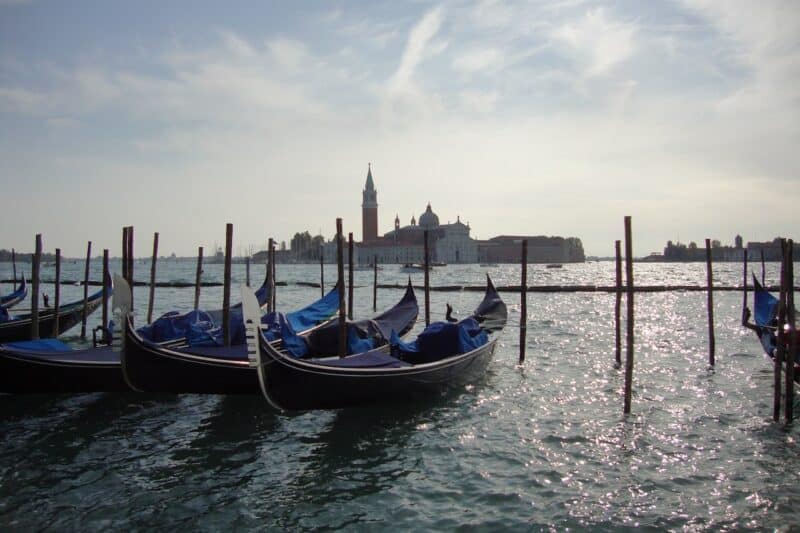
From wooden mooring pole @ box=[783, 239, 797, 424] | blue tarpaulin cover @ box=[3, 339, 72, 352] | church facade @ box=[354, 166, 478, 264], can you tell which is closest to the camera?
wooden mooring pole @ box=[783, 239, 797, 424]

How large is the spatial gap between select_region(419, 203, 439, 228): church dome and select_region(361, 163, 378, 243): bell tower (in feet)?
23.6

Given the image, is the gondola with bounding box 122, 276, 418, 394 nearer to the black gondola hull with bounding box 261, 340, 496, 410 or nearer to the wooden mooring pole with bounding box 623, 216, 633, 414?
the black gondola hull with bounding box 261, 340, 496, 410

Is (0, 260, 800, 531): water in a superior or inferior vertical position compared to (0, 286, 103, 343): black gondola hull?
inferior

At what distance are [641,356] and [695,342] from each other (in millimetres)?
2002

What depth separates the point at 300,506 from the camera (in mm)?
3594

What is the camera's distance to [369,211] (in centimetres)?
8781

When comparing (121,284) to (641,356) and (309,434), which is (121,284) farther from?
(641,356)

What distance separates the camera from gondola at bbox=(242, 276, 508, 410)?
4.50 metres

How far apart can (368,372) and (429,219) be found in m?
86.4

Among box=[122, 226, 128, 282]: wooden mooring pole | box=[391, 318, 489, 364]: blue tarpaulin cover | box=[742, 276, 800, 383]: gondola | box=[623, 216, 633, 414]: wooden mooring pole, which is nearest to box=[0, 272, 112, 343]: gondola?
box=[122, 226, 128, 282]: wooden mooring pole

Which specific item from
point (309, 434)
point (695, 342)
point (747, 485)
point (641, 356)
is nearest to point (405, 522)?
point (309, 434)

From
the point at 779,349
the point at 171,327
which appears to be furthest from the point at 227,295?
the point at 779,349

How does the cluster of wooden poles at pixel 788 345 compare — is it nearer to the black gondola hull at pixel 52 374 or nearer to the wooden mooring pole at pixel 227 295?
the wooden mooring pole at pixel 227 295

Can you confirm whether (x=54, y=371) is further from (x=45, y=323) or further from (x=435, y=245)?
(x=435, y=245)
